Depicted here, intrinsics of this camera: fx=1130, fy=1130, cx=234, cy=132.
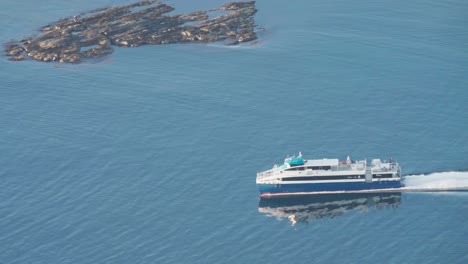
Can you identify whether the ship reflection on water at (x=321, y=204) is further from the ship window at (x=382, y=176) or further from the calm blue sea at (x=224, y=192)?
the ship window at (x=382, y=176)

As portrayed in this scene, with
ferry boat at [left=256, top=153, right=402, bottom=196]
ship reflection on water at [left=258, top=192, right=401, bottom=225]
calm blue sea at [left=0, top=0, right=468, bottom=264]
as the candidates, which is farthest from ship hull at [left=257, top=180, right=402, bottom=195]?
calm blue sea at [left=0, top=0, right=468, bottom=264]

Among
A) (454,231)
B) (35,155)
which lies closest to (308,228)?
(454,231)

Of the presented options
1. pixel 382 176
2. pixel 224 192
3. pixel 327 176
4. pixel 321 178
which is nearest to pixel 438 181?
pixel 382 176

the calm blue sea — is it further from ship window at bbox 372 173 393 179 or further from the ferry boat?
ship window at bbox 372 173 393 179

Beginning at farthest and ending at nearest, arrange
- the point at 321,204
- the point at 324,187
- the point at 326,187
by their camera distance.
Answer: the point at 324,187 → the point at 326,187 → the point at 321,204

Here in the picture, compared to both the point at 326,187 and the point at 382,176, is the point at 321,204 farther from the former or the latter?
the point at 382,176

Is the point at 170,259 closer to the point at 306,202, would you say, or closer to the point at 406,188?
the point at 306,202

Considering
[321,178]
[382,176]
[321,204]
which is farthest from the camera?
[321,178]
